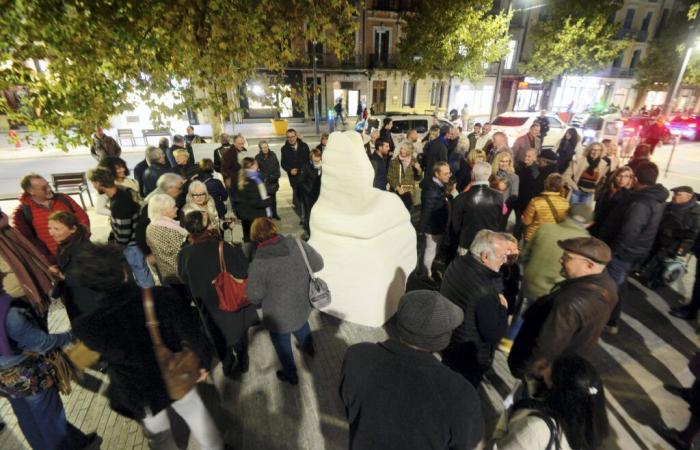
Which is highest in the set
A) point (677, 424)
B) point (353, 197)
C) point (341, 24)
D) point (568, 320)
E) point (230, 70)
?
point (341, 24)

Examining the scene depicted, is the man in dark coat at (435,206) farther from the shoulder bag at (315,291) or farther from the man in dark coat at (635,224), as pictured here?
the shoulder bag at (315,291)

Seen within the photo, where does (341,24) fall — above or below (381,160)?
above

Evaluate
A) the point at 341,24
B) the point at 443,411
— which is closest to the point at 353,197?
the point at 443,411

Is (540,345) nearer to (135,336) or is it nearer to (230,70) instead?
(135,336)

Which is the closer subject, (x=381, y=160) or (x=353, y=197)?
(x=353, y=197)

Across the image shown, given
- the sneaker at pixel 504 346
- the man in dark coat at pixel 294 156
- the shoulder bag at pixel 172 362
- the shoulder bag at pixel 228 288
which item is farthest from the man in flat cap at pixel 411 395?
the man in dark coat at pixel 294 156

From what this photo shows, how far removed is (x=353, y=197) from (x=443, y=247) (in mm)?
2689

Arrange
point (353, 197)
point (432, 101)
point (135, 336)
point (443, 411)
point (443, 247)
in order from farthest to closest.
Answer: point (432, 101) → point (443, 247) → point (353, 197) → point (135, 336) → point (443, 411)

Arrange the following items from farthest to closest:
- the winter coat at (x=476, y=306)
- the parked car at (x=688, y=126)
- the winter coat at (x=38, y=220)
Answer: the parked car at (x=688, y=126)
the winter coat at (x=38, y=220)
the winter coat at (x=476, y=306)

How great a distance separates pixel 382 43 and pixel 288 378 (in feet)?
99.6

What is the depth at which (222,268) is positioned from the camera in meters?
2.82

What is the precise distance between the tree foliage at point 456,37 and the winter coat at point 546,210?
1734 cm

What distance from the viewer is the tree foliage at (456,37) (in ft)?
59.0

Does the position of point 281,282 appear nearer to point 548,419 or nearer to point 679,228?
point 548,419
